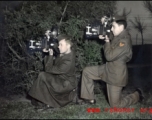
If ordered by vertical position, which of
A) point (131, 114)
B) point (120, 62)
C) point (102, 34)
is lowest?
point (131, 114)

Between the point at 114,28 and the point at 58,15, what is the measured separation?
163 cm

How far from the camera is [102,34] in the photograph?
431cm

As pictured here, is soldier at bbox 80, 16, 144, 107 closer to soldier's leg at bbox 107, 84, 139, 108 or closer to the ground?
soldier's leg at bbox 107, 84, 139, 108

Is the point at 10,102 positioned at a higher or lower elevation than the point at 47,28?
lower

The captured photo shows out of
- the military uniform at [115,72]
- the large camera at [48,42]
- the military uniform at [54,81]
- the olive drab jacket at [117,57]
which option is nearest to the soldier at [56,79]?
the military uniform at [54,81]

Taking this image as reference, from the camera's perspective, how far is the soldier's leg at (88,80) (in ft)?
15.2

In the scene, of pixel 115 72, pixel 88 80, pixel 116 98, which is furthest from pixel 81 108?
pixel 115 72

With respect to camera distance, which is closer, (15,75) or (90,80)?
(90,80)

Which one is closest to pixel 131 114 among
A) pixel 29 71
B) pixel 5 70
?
pixel 29 71

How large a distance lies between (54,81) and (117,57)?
4.01 feet

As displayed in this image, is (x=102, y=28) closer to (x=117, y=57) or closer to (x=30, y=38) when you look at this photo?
(x=117, y=57)

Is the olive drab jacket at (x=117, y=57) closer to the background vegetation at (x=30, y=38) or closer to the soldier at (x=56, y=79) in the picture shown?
the soldier at (x=56, y=79)

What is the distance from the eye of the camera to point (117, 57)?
428 cm

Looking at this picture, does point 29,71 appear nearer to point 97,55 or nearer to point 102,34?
point 97,55
